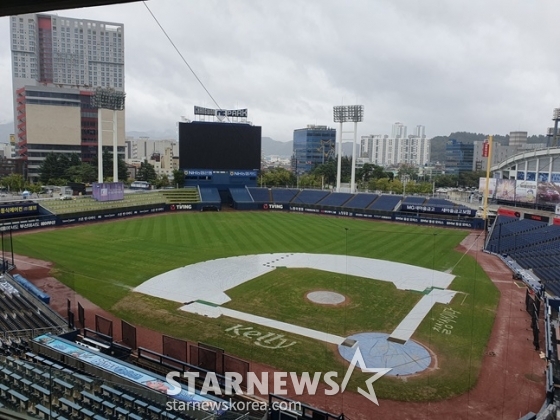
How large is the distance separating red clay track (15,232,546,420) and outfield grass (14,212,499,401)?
1.29 feet

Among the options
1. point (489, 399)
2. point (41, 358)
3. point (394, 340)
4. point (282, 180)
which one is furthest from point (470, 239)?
point (282, 180)

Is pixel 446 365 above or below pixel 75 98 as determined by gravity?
below

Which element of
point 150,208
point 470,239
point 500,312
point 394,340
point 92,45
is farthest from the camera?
point 92,45

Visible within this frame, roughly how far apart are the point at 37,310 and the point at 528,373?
16.1m

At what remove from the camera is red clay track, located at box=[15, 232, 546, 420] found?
10750mm

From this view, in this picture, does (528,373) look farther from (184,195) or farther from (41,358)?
(184,195)

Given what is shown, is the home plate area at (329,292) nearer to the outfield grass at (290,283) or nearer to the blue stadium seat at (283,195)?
the outfield grass at (290,283)

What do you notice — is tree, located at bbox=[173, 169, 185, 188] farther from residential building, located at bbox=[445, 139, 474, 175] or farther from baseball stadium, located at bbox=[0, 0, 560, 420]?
residential building, located at bbox=[445, 139, 474, 175]

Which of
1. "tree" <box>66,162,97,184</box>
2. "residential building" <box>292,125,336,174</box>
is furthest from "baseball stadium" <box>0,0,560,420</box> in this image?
"residential building" <box>292,125,336,174</box>

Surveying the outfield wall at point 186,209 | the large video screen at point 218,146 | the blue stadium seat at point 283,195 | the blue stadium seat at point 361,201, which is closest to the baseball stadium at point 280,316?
the outfield wall at point 186,209

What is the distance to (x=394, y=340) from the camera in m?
14.6

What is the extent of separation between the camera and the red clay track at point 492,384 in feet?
35.3

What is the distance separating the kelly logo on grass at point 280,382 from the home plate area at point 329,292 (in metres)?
1.03

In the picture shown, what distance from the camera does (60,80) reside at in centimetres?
13712
